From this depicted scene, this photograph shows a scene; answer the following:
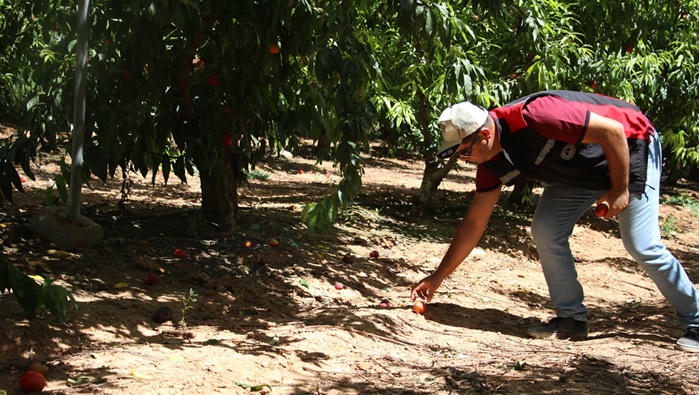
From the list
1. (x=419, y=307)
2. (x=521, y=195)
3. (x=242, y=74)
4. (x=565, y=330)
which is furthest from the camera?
(x=521, y=195)

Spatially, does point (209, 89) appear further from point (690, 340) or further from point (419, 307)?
point (690, 340)

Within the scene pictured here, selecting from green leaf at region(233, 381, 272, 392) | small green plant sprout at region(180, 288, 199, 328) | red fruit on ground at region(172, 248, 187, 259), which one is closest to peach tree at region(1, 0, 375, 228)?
red fruit on ground at region(172, 248, 187, 259)

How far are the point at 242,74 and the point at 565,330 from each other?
2.64 m

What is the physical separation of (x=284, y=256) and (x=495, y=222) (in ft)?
12.1

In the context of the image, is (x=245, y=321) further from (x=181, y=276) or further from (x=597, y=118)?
(x=597, y=118)

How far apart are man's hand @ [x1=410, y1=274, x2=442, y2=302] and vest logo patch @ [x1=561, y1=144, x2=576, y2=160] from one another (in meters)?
1.04

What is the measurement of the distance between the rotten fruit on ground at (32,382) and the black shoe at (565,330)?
2729 mm

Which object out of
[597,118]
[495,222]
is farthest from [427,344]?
[495,222]

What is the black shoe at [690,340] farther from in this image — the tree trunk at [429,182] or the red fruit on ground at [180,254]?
the tree trunk at [429,182]

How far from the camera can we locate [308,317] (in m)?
4.71

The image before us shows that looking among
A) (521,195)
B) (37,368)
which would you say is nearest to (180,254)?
(37,368)

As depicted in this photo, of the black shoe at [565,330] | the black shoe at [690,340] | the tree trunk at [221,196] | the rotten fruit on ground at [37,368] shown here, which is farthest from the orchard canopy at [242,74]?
the black shoe at [690,340]

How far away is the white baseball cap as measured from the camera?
12.4 feet

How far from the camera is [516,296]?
595 centimetres
